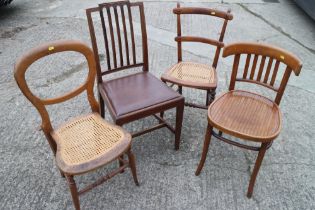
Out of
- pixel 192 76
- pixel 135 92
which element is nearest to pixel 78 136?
pixel 135 92

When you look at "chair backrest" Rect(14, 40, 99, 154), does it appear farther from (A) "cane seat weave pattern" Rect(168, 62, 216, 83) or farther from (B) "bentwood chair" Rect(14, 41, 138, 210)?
(A) "cane seat weave pattern" Rect(168, 62, 216, 83)

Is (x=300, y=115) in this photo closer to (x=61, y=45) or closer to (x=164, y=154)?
(x=164, y=154)

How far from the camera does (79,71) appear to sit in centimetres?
382

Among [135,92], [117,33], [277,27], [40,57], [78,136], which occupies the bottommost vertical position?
[277,27]

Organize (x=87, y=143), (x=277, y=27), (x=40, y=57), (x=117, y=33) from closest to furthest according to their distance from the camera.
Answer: (x=40, y=57)
(x=87, y=143)
(x=117, y=33)
(x=277, y=27)

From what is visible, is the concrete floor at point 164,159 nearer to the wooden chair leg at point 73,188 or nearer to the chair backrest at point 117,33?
the wooden chair leg at point 73,188

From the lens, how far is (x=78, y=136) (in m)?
2.06

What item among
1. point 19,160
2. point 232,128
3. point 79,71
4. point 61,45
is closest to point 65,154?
point 61,45

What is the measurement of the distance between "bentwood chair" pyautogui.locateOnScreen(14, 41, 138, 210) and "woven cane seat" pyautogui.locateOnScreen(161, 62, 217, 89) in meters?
0.83

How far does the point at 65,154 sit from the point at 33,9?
5.06 meters

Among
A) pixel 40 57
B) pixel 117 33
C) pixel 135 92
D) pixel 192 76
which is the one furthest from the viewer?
pixel 192 76

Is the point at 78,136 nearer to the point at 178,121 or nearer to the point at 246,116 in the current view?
the point at 178,121

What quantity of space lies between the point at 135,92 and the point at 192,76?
653 millimetres

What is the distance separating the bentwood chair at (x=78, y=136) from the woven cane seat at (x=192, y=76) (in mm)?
826
